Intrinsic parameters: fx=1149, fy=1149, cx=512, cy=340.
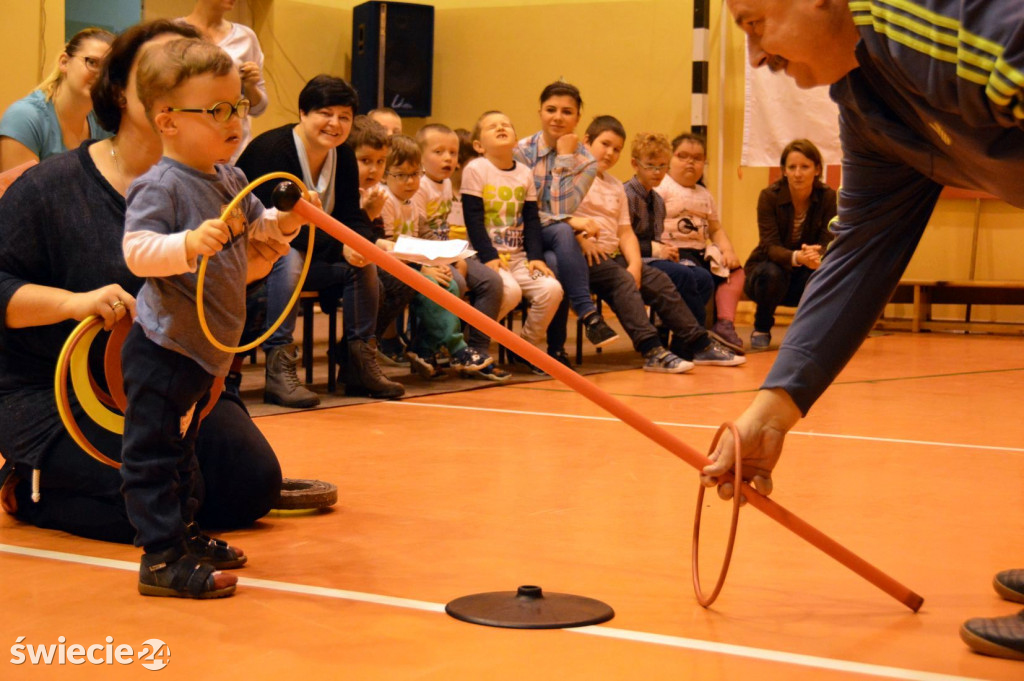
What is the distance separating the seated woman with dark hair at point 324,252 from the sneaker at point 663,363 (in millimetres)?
1525

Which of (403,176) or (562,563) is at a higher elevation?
(403,176)

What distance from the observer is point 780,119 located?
7.97 metres

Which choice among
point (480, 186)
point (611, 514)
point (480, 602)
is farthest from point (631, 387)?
point (480, 602)

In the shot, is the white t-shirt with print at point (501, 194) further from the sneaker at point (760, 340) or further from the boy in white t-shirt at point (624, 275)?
the sneaker at point (760, 340)

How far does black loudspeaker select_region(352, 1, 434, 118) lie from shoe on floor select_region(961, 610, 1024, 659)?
7.36 m

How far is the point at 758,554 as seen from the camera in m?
2.22

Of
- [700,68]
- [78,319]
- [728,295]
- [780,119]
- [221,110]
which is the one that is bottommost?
[728,295]

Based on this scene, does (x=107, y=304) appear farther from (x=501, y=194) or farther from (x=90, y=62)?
(x=501, y=194)

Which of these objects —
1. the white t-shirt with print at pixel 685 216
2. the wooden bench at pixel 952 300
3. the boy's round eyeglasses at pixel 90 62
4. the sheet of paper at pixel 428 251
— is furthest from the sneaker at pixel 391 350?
the wooden bench at pixel 952 300

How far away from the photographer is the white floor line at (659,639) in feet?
5.19

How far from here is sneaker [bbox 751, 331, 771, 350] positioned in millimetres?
6625

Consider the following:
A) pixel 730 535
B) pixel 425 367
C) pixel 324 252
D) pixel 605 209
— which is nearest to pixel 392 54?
pixel 605 209

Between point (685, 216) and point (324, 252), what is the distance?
8.42 feet

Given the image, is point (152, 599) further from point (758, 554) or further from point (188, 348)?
point (758, 554)
